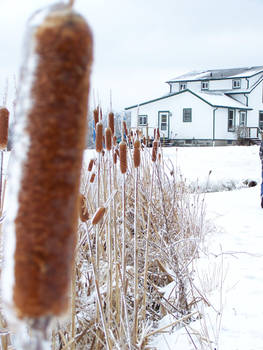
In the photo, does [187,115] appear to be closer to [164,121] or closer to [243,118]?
[164,121]

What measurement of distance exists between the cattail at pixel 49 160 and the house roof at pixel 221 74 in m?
40.0

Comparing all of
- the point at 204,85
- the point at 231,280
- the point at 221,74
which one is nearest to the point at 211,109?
the point at 204,85

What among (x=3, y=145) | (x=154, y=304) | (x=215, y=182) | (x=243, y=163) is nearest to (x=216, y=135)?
(x=243, y=163)

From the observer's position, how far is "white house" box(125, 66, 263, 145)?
117 feet

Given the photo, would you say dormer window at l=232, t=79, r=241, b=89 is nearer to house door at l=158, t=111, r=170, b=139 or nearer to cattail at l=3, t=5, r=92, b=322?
house door at l=158, t=111, r=170, b=139

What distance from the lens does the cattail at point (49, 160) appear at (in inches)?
14.0

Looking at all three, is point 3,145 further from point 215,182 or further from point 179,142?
point 179,142

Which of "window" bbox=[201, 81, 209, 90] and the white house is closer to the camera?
the white house

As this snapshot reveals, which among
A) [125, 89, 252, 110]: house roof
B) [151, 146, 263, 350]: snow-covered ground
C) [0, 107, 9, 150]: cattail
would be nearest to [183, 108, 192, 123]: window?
[125, 89, 252, 110]: house roof

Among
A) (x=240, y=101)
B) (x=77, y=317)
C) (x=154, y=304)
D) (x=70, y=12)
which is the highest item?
(x=240, y=101)

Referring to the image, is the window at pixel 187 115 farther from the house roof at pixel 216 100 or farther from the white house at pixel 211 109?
the house roof at pixel 216 100

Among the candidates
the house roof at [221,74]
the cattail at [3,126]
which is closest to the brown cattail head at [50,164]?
the cattail at [3,126]

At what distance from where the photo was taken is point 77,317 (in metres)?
2.56

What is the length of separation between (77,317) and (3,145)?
4.91 feet
